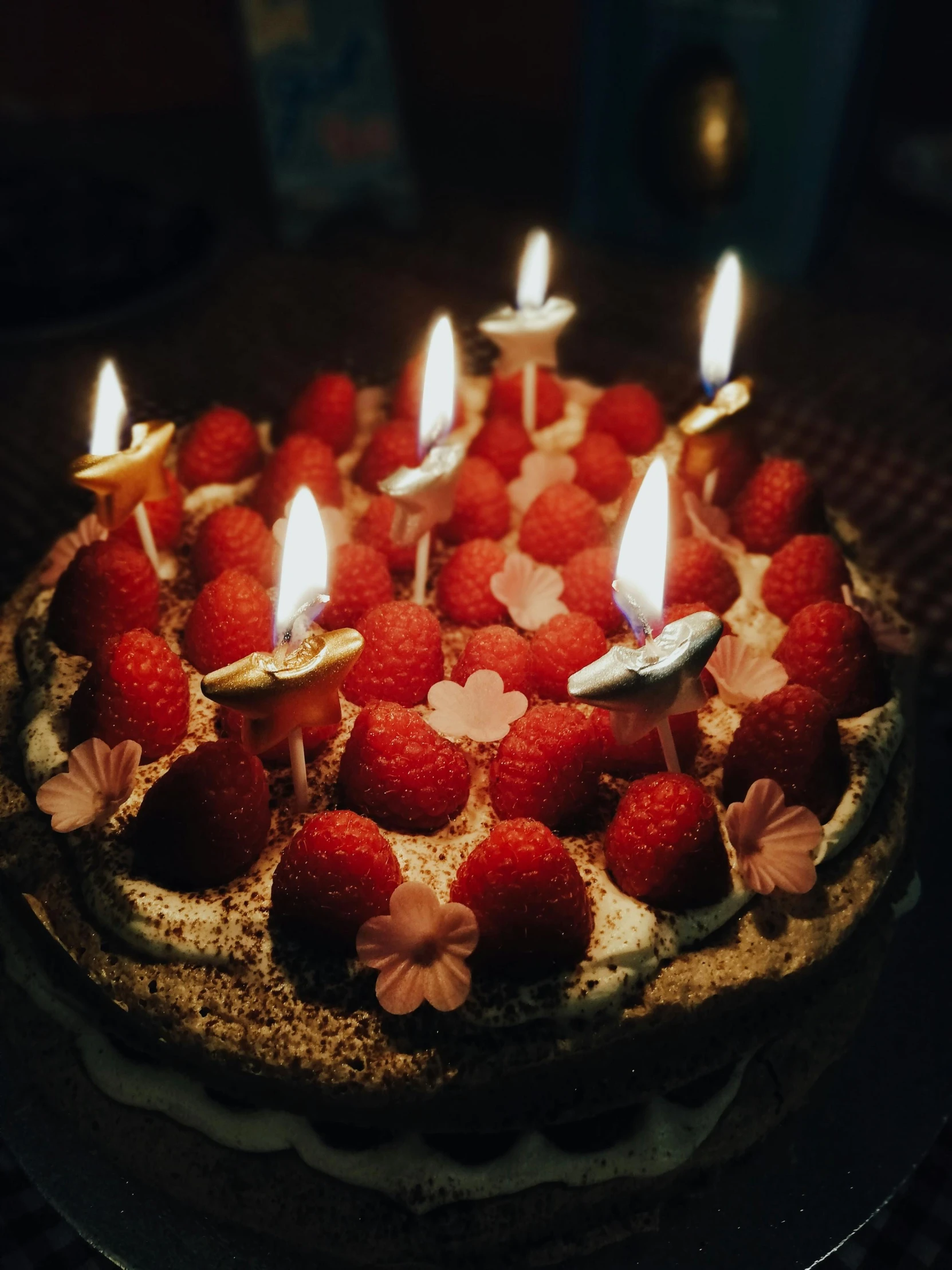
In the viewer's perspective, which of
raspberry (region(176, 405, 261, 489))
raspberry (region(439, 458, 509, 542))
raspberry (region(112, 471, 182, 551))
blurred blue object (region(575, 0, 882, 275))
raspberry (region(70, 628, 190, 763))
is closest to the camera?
raspberry (region(70, 628, 190, 763))

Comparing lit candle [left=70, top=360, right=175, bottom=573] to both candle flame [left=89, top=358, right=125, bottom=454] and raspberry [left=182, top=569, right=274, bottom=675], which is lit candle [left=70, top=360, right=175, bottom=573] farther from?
raspberry [left=182, top=569, right=274, bottom=675]

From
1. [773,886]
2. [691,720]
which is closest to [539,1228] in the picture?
[773,886]

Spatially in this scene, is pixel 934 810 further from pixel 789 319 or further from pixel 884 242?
pixel 884 242

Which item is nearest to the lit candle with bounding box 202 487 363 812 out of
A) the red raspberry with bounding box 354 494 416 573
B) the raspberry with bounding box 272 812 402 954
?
the raspberry with bounding box 272 812 402 954

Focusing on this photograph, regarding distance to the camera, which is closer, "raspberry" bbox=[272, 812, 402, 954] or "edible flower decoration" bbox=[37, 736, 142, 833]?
"raspberry" bbox=[272, 812, 402, 954]

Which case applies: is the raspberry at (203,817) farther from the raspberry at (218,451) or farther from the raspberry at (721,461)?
the raspberry at (721,461)

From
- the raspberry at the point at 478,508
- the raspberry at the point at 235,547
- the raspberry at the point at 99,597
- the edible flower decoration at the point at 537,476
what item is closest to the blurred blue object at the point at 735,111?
the edible flower decoration at the point at 537,476
